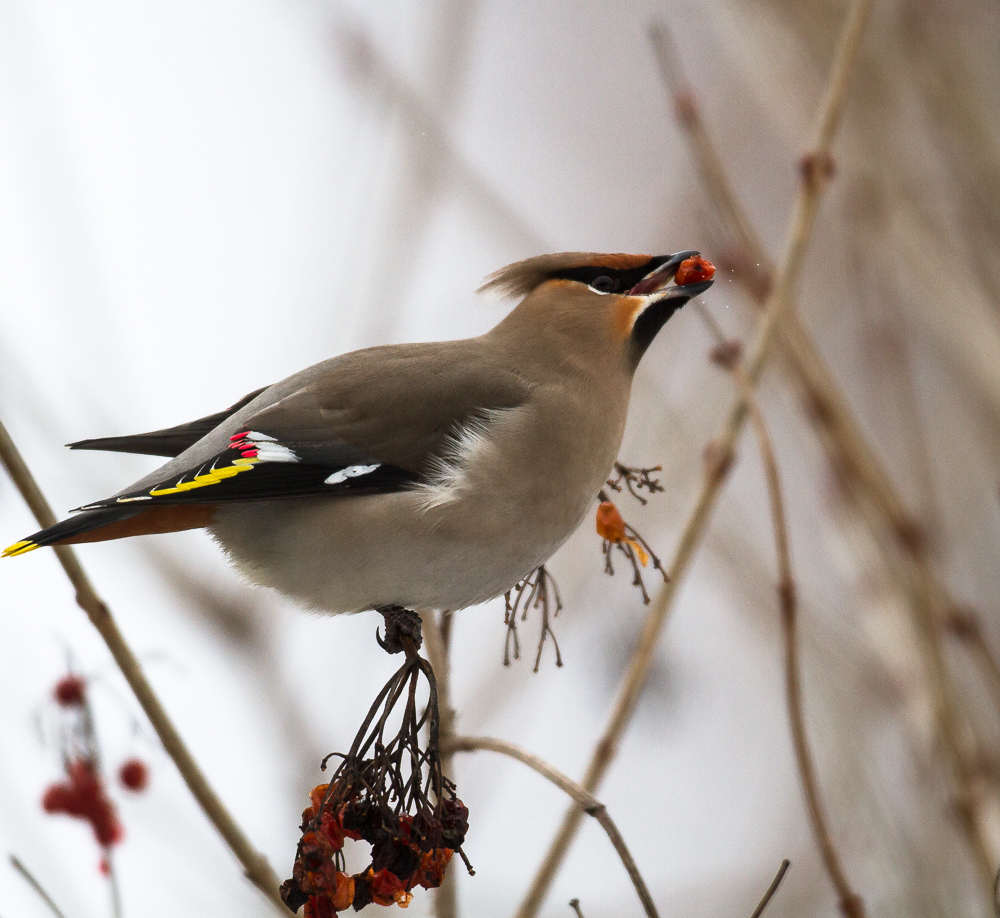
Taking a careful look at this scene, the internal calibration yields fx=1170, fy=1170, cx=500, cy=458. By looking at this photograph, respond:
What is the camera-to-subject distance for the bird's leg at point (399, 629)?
1709 millimetres

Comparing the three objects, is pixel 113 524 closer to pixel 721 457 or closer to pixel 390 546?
pixel 390 546

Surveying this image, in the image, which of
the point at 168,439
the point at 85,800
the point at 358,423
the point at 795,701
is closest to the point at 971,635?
the point at 795,701

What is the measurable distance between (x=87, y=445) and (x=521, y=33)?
3.29 meters

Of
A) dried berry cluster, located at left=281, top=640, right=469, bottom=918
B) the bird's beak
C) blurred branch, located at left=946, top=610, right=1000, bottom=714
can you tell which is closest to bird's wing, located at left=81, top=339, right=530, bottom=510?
the bird's beak

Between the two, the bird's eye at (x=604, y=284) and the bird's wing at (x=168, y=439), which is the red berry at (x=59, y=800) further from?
the bird's eye at (x=604, y=284)

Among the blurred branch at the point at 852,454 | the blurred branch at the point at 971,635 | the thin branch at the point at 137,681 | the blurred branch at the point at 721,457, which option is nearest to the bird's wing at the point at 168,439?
the thin branch at the point at 137,681

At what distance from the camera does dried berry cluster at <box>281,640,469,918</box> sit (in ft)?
4.80

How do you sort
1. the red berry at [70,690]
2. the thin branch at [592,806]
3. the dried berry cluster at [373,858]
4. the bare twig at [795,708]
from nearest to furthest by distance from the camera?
the thin branch at [592,806] → the dried berry cluster at [373,858] → the bare twig at [795,708] → the red berry at [70,690]

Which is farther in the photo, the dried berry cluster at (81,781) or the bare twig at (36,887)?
the dried berry cluster at (81,781)

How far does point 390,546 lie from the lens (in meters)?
1.83

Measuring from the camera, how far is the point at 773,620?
2977 mm

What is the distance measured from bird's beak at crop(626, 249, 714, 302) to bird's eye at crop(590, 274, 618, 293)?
0.06m

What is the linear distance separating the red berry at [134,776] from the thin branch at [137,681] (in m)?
0.66

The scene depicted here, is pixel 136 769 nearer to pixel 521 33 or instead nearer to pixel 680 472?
pixel 680 472
